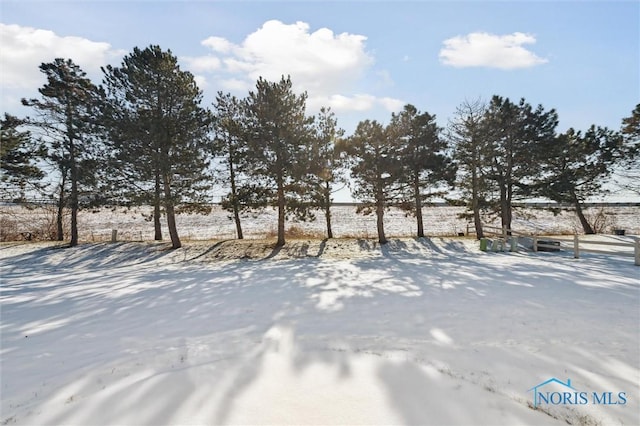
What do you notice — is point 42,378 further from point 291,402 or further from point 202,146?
point 202,146

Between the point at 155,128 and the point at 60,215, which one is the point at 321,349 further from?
the point at 60,215

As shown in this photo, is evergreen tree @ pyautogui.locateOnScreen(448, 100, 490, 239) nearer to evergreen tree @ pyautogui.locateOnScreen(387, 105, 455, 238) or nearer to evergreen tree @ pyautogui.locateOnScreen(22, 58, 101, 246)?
evergreen tree @ pyautogui.locateOnScreen(387, 105, 455, 238)

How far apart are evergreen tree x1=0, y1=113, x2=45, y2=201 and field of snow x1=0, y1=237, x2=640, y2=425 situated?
1351cm

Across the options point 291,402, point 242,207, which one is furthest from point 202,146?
point 291,402

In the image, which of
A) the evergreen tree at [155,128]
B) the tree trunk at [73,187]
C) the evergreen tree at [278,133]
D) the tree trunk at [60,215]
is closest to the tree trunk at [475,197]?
the evergreen tree at [278,133]

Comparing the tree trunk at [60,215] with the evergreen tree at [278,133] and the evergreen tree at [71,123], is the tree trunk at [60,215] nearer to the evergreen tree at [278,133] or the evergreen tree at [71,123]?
the evergreen tree at [71,123]

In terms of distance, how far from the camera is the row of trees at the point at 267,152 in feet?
53.6

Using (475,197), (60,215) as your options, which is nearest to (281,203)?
(475,197)

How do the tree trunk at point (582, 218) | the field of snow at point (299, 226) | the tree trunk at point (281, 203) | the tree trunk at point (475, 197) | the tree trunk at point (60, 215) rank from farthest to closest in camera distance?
the field of snow at point (299, 226), the tree trunk at point (582, 218), the tree trunk at point (475, 197), the tree trunk at point (60, 215), the tree trunk at point (281, 203)

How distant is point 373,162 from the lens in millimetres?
18375

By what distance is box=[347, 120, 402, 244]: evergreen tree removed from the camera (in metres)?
18.4

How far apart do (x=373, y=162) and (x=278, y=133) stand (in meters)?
5.69

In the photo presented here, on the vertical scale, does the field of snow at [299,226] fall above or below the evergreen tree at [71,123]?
below

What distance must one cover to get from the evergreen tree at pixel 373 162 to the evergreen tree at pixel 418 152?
2.13 ft
